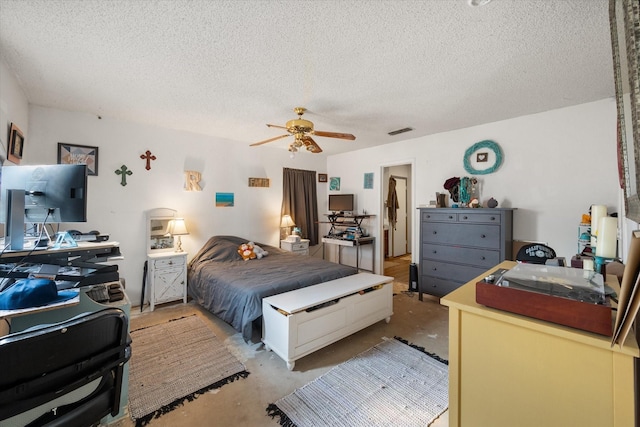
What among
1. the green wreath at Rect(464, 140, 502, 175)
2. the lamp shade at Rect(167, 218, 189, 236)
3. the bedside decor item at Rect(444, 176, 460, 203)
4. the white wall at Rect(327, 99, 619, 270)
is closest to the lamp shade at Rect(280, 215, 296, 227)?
the lamp shade at Rect(167, 218, 189, 236)

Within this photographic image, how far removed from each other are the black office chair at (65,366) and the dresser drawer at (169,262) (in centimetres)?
241

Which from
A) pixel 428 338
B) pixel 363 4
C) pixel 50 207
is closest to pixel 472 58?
pixel 363 4

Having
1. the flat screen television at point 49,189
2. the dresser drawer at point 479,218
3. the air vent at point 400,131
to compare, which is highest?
the air vent at point 400,131

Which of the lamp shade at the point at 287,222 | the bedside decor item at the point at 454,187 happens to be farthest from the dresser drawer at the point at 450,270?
the lamp shade at the point at 287,222

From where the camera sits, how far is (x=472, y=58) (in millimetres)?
1988

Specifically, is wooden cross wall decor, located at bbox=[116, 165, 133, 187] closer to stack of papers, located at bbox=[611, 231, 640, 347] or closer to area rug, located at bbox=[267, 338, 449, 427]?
area rug, located at bbox=[267, 338, 449, 427]

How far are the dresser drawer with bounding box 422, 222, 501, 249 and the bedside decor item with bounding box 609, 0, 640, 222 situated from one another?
2502 mm

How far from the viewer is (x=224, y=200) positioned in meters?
4.32

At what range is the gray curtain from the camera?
5.09 metres

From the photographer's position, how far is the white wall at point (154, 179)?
3.14 meters

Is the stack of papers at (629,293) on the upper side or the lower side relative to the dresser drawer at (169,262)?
upper

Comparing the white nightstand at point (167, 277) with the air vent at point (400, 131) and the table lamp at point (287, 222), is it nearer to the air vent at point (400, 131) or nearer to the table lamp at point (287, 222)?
the table lamp at point (287, 222)

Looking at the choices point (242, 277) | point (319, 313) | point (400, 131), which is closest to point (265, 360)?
point (319, 313)

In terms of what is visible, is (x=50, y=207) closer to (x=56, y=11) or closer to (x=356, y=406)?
(x=56, y=11)
